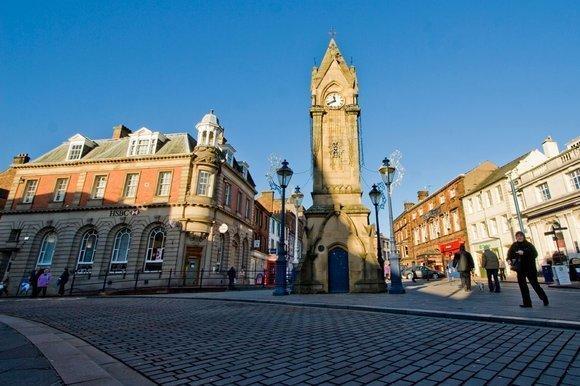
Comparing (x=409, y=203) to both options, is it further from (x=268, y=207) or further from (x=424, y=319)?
(x=424, y=319)

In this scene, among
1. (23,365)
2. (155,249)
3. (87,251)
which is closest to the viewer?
(23,365)

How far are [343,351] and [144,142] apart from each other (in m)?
29.7

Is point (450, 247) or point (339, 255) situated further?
point (450, 247)

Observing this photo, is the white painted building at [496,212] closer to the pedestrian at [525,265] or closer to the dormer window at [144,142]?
the pedestrian at [525,265]

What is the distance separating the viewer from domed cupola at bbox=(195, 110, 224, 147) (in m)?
27.4

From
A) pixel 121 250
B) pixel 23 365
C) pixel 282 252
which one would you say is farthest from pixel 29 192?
pixel 23 365

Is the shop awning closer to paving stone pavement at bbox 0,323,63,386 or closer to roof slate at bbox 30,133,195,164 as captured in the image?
roof slate at bbox 30,133,195,164

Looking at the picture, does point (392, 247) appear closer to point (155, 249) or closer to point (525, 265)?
point (525, 265)

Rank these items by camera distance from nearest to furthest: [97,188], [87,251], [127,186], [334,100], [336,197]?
[336,197] < [334,100] < [87,251] < [127,186] < [97,188]

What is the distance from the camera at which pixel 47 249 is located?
88.4 ft

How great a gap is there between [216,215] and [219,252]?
330cm

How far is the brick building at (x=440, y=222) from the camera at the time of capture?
122 ft

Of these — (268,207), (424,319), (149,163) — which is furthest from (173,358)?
(268,207)

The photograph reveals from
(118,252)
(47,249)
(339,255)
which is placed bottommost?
(339,255)
